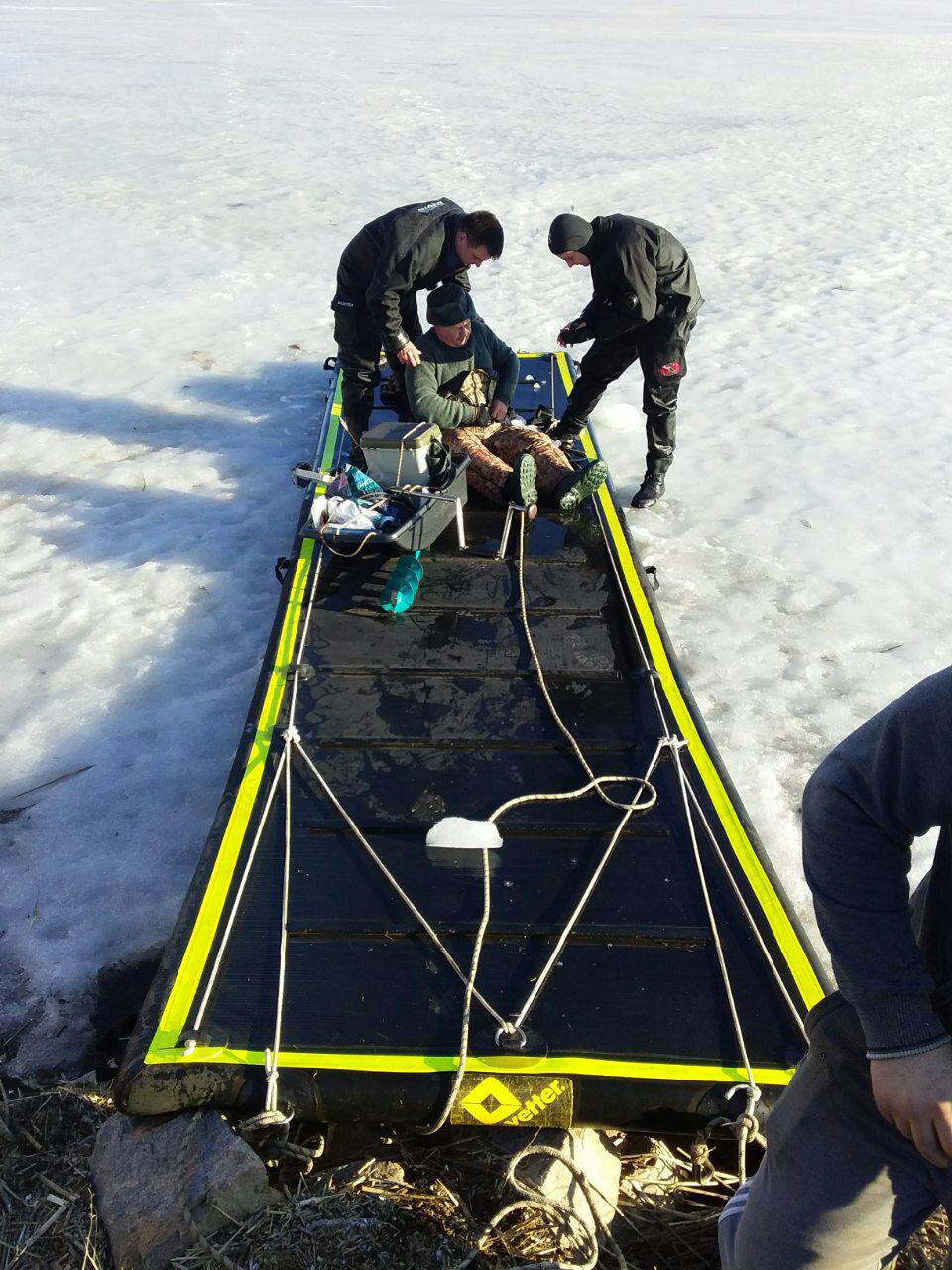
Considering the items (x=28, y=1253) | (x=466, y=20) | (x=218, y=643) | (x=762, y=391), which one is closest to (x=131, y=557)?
(x=218, y=643)

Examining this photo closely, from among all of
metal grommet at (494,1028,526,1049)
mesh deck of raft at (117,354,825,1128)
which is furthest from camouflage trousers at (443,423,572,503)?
metal grommet at (494,1028,526,1049)

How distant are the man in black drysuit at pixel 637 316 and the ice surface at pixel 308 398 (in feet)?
1.96

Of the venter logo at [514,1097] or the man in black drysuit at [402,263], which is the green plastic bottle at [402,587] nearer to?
the man in black drysuit at [402,263]

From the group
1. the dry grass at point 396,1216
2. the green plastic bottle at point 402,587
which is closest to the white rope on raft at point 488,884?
the dry grass at point 396,1216

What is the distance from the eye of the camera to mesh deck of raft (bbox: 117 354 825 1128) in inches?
81.3

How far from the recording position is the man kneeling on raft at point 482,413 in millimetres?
4406

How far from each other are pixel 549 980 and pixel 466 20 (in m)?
34.2

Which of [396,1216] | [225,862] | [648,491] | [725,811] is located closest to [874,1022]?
[396,1216]

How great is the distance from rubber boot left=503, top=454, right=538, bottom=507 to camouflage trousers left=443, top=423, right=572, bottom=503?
0.35 ft

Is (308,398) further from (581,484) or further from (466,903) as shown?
(466,903)

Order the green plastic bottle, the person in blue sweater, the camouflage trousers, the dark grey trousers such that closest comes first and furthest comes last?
the person in blue sweater, the dark grey trousers, the green plastic bottle, the camouflage trousers

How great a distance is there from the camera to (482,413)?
4.81 metres

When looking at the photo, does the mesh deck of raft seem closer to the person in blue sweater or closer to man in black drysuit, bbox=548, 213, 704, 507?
the person in blue sweater

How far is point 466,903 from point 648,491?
11.2 feet
